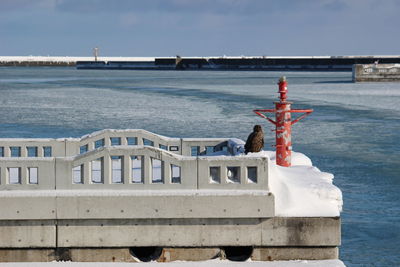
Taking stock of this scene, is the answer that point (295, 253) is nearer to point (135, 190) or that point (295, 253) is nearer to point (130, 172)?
point (135, 190)

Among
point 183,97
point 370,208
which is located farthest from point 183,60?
point 370,208

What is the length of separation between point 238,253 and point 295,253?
745 mm

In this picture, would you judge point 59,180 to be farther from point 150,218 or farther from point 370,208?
point 370,208

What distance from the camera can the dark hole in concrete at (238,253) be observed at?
1158cm

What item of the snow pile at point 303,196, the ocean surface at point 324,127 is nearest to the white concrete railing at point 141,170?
the snow pile at point 303,196

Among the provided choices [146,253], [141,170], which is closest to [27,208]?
[141,170]

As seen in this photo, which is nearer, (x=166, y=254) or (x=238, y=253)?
(x=166, y=254)

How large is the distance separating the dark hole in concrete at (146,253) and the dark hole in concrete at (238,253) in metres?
0.86

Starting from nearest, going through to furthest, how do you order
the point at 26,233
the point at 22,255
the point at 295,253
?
1. the point at 26,233
2. the point at 22,255
3. the point at 295,253

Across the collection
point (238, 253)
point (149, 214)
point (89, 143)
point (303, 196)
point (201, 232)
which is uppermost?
point (89, 143)

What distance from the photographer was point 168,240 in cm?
1131

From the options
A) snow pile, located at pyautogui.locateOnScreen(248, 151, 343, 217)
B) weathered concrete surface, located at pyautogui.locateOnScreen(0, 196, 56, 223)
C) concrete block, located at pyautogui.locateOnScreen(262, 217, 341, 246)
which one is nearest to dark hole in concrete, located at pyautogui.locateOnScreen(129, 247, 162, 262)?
weathered concrete surface, located at pyautogui.locateOnScreen(0, 196, 56, 223)

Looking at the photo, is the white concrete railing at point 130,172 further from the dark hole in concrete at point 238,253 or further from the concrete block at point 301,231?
the dark hole in concrete at point 238,253

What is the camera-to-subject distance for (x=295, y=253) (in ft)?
37.7
